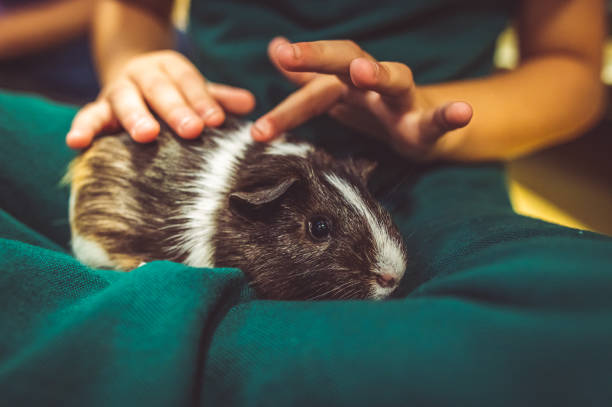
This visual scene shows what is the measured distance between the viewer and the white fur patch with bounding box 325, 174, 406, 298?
1075mm

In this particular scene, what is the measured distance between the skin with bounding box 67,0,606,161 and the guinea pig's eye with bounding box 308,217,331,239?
1.09 ft

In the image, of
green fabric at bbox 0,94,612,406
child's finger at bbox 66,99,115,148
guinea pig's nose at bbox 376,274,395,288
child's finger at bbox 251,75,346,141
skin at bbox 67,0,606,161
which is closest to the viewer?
green fabric at bbox 0,94,612,406

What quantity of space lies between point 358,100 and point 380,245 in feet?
1.46

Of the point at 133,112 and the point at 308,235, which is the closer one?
the point at 308,235

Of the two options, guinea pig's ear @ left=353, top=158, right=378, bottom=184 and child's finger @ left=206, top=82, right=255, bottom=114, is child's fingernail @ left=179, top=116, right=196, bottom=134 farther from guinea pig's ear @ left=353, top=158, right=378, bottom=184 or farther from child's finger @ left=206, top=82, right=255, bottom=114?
guinea pig's ear @ left=353, top=158, right=378, bottom=184

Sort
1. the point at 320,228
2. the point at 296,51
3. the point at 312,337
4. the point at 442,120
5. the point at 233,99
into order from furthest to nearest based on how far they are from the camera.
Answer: the point at 233,99, the point at 320,228, the point at 442,120, the point at 296,51, the point at 312,337

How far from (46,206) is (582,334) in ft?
5.24

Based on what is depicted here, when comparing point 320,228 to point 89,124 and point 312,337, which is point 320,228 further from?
point 89,124

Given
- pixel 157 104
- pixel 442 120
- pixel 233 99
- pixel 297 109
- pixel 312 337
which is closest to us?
pixel 312 337

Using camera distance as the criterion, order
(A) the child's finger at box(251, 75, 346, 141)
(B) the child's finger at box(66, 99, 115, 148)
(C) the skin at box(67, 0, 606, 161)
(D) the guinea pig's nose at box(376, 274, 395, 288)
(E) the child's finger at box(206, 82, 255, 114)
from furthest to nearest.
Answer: (E) the child's finger at box(206, 82, 255, 114) < (B) the child's finger at box(66, 99, 115, 148) < (A) the child's finger at box(251, 75, 346, 141) < (D) the guinea pig's nose at box(376, 274, 395, 288) < (C) the skin at box(67, 0, 606, 161)

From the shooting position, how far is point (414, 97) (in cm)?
113

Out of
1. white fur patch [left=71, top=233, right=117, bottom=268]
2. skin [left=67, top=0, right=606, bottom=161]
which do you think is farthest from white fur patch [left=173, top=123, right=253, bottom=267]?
white fur patch [left=71, top=233, right=117, bottom=268]

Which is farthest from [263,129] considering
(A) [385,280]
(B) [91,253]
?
(B) [91,253]

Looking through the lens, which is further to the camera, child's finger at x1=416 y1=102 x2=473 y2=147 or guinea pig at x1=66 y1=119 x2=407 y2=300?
guinea pig at x1=66 y1=119 x2=407 y2=300
